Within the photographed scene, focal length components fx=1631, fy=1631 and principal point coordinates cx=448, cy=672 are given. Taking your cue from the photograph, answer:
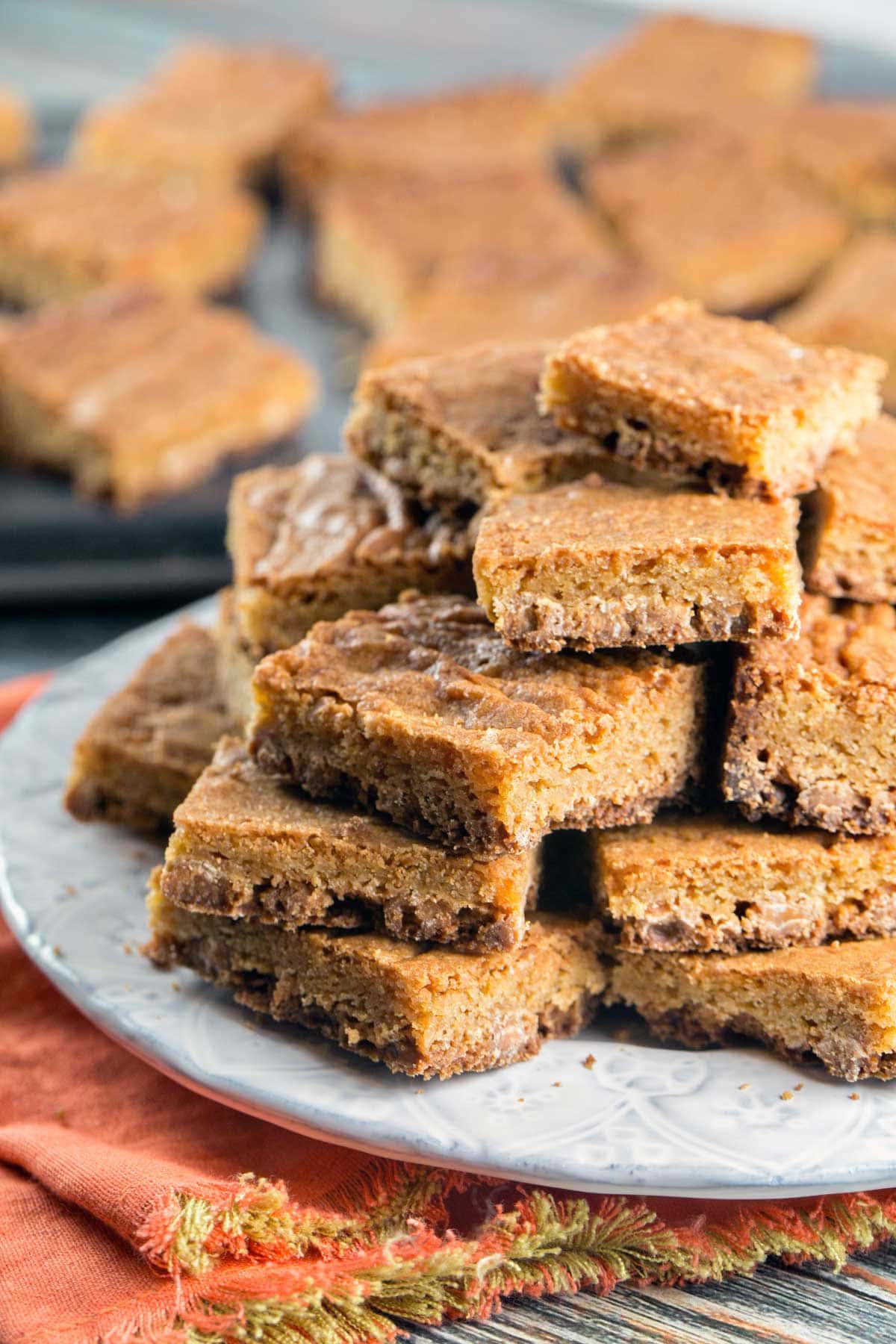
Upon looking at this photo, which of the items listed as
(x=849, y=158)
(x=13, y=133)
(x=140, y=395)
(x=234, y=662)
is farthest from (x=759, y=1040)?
(x=13, y=133)

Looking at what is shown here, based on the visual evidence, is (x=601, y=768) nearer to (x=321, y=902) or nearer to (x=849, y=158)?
(x=321, y=902)

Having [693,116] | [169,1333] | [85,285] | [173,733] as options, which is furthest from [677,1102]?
[693,116]

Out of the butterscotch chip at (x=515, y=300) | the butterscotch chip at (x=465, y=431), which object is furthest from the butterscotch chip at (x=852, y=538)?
the butterscotch chip at (x=515, y=300)

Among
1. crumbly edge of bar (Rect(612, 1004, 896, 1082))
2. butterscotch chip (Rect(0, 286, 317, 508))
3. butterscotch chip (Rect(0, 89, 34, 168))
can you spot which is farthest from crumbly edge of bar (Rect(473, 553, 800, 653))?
butterscotch chip (Rect(0, 89, 34, 168))

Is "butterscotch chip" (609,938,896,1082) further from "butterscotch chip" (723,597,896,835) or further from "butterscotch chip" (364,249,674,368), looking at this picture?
"butterscotch chip" (364,249,674,368)

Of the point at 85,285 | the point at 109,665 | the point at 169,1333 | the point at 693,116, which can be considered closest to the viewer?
the point at 169,1333

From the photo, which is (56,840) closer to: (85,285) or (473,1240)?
(473,1240)
